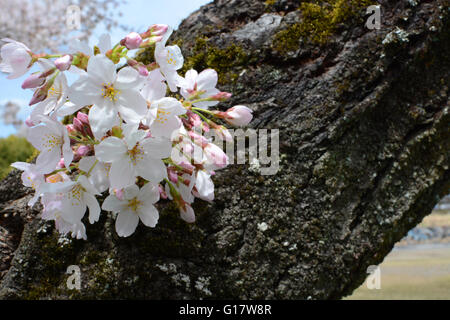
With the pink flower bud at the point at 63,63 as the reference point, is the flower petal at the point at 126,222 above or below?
below

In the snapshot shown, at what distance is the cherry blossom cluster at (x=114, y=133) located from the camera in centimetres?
114

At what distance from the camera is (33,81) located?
120cm

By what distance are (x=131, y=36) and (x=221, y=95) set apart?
379mm

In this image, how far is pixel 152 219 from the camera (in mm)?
1341

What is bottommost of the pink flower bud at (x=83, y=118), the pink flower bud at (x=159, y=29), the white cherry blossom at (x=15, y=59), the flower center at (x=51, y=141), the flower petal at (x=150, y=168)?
the flower petal at (x=150, y=168)

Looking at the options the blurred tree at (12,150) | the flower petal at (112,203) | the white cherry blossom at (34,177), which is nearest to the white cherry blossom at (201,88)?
the flower petal at (112,203)

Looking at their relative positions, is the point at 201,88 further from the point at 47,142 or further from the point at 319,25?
the point at 319,25

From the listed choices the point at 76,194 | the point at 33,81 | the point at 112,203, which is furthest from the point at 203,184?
the point at 33,81

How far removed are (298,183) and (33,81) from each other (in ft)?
3.60

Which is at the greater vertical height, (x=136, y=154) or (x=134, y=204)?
(x=136, y=154)

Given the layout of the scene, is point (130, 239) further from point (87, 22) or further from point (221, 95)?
point (87, 22)

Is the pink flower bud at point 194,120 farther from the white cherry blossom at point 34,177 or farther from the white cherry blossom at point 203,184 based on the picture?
the white cherry blossom at point 34,177

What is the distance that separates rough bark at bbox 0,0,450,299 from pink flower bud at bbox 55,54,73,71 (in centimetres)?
69

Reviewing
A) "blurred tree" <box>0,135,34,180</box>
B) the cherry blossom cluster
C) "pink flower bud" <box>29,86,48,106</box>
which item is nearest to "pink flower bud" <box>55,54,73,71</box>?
the cherry blossom cluster
